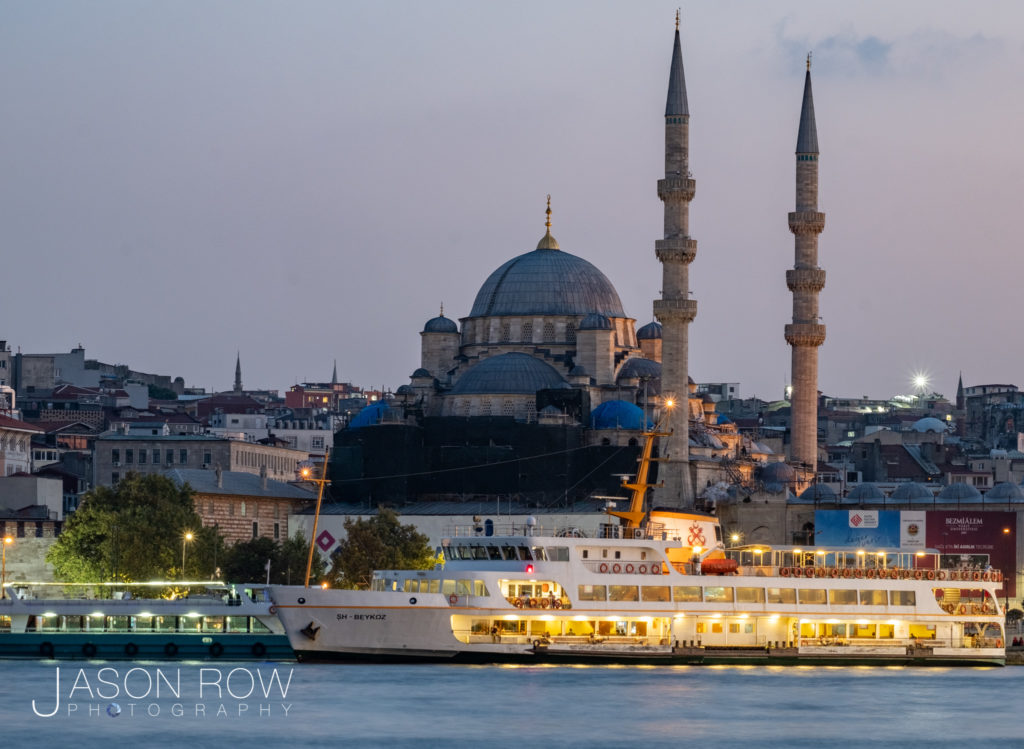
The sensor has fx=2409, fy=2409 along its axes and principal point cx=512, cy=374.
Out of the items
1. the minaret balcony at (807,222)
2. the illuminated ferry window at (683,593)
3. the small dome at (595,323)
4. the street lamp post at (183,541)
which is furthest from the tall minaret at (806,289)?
the illuminated ferry window at (683,593)

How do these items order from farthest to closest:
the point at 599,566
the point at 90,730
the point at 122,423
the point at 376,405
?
the point at 122,423, the point at 376,405, the point at 599,566, the point at 90,730

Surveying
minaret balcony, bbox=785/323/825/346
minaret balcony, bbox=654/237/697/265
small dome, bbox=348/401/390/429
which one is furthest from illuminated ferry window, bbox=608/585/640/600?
small dome, bbox=348/401/390/429

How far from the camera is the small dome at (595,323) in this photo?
100 m

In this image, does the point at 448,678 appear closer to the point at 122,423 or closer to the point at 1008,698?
the point at 1008,698

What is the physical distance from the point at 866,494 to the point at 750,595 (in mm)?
38667

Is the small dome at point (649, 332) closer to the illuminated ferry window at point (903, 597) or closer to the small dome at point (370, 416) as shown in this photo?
the small dome at point (370, 416)

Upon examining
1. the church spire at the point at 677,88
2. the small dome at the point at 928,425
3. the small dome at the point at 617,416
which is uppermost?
the church spire at the point at 677,88

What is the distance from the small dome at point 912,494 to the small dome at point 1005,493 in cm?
232

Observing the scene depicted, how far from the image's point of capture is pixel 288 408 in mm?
159625

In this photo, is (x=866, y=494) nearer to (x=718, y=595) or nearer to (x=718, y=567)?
(x=718, y=567)

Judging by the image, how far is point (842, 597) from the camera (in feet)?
194

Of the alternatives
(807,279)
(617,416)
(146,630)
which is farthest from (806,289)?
(146,630)

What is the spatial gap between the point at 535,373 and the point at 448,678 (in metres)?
47.4

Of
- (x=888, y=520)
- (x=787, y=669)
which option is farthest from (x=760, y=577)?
(x=888, y=520)
